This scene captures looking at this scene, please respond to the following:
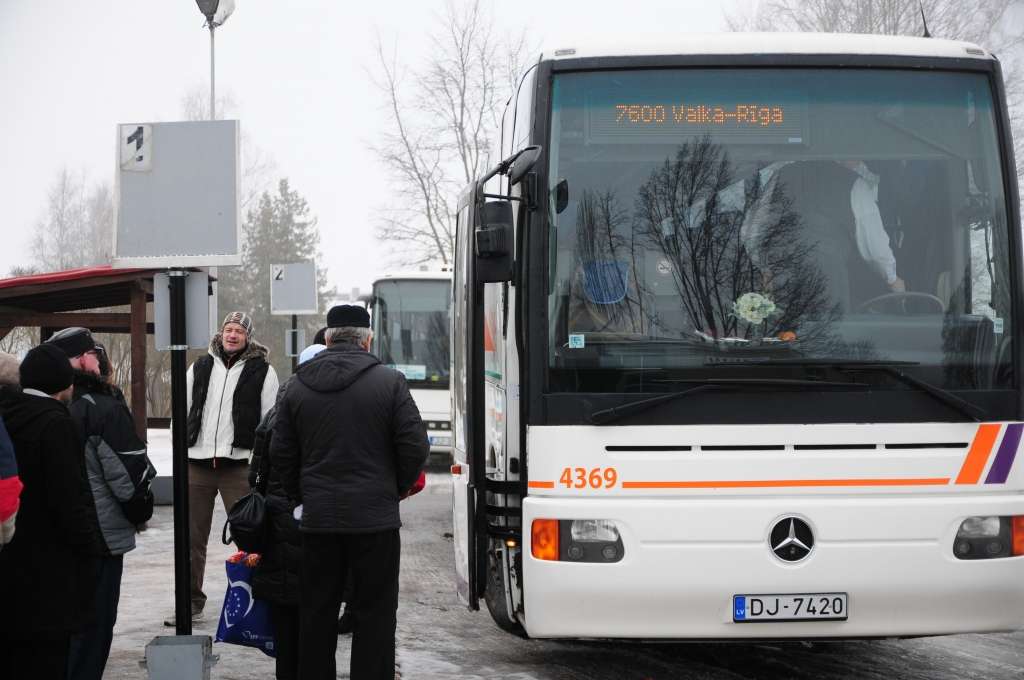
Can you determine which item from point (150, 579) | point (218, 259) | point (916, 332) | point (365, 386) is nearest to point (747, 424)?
point (916, 332)

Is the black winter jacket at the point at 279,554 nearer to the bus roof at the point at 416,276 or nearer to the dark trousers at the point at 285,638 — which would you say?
the dark trousers at the point at 285,638

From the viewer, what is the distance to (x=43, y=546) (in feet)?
16.9

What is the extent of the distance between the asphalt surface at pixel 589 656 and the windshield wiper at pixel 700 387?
1841 millimetres

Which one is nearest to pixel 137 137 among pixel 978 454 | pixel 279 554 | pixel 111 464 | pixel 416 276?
pixel 111 464

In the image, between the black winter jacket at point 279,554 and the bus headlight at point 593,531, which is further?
the black winter jacket at point 279,554

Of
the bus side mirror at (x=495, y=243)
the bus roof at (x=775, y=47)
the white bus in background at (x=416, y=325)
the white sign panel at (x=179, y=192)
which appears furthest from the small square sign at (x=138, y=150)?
the white bus in background at (x=416, y=325)

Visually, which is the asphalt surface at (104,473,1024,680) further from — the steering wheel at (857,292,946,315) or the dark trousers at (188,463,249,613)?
the steering wheel at (857,292,946,315)

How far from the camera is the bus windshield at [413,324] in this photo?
74.1 ft

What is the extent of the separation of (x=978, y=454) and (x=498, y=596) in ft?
8.14

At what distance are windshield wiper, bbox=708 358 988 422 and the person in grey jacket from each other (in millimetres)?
2885

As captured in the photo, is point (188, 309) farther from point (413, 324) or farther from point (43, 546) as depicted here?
point (413, 324)

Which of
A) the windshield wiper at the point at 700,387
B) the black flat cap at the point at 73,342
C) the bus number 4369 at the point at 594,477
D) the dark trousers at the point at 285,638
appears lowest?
the dark trousers at the point at 285,638

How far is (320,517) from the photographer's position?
575 cm

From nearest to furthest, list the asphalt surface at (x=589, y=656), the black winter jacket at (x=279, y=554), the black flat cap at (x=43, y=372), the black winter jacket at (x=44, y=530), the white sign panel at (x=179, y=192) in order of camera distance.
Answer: the black winter jacket at (x=44, y=530) → the black flat cap at (x=43, y=372) → the black winter jacket at (x=279, y=554) → the white sign panel at (x=179, y=192) → the asphalt surface at (x=589, y=656)
